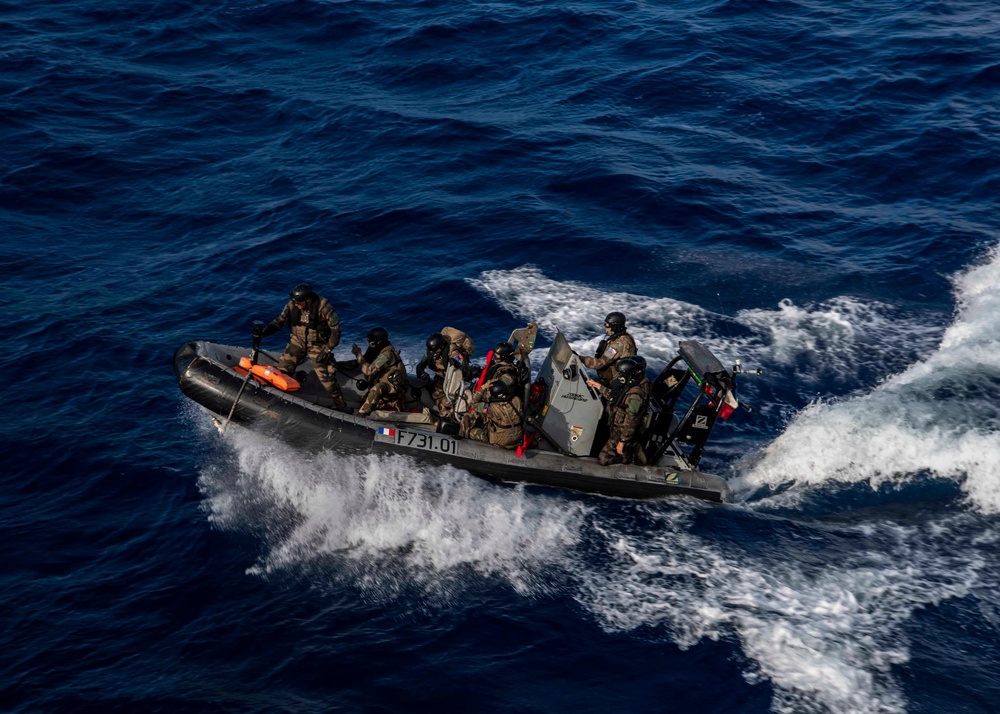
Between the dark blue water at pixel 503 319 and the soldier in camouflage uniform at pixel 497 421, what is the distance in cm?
80

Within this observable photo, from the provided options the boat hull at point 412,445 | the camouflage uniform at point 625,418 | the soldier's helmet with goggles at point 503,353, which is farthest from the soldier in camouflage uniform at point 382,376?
the camouflage uniform at point 625,418

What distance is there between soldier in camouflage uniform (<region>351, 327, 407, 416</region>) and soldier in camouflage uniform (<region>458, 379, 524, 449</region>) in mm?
1209

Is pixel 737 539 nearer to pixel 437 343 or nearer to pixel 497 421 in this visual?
pixel 497 421

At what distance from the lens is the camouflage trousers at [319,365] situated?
53.9 feet

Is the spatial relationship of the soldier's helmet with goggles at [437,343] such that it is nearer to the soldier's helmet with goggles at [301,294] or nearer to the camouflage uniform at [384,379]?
the camouflage uniform at [384,379]

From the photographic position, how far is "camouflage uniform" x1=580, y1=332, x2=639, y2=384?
16.8 meters

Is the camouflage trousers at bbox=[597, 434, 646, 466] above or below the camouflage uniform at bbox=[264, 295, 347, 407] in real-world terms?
below

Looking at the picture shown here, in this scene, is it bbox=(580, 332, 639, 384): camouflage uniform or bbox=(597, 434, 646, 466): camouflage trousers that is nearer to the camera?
bbox=(597, 434, 646, 466): camouflage trousers

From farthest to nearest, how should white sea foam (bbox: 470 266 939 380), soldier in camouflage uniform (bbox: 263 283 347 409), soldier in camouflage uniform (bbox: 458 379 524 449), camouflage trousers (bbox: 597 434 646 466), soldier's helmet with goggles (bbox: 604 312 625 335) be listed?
white sea foam (bbox: 470 266 939 380)
soldier's helmet with goggles (bbox: 604 312 625 335)
soldier in camouflage uniform (bbox: 263 283 347 409)
camouflage trousers (bbox: 597 434 646 466)
soldier in camouflage uniform (bbox: 458 379 524 449)

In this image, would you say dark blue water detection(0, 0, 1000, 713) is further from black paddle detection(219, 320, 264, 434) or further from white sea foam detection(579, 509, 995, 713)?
black paddle detection(219, 320, 264, 434)

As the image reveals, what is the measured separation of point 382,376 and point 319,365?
114cm

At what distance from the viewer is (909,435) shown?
55.1ft

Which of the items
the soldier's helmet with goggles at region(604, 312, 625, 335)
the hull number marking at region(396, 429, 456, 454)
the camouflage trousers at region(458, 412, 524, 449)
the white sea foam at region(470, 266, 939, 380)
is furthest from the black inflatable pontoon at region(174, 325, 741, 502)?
the white sea foam at region(470, 266, 939, 380)

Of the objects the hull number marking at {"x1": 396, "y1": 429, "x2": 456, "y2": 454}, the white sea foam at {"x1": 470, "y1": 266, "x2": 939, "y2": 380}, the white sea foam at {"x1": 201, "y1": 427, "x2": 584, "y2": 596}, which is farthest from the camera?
the white sea foam at {"x1": 470, "y1": 266, "x2": 939, "y2": 380}
